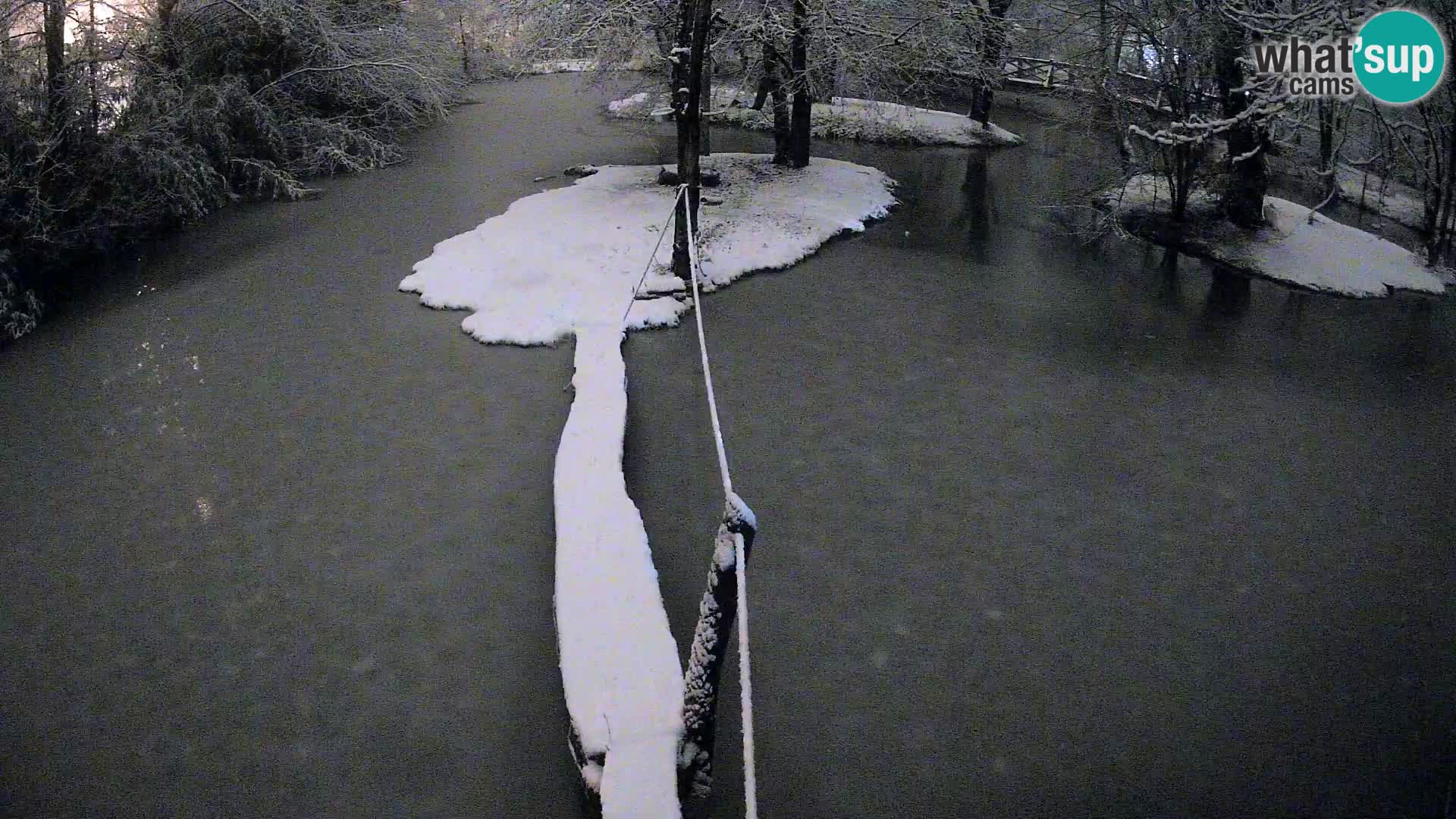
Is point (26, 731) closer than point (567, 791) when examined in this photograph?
No

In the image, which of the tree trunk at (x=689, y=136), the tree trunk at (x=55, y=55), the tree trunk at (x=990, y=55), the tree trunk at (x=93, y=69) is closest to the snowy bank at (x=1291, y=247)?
the tree trunk at (x=990, y=55)

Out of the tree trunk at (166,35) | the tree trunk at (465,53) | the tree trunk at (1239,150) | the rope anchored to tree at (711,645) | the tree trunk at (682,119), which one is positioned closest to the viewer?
the rope anchored to tree at (711,645)

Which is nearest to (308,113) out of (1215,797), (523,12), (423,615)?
(523,12)

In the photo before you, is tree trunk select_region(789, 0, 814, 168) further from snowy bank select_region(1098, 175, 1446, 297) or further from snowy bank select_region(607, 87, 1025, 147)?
snowy bank select_region(1098, 175, 1446, 297)

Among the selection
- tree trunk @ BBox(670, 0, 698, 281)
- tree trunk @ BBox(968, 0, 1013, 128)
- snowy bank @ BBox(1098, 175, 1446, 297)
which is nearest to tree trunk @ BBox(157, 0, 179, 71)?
tree trunk @ BBox(670, 0, 698, 281)

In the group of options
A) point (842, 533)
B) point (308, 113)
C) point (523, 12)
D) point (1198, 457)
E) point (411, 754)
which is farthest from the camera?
point (308, 113)

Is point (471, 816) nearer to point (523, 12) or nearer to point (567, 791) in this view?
point (567, 791)

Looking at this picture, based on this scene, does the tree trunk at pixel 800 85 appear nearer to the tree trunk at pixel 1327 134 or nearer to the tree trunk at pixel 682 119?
the tree trunk at pixel 682 119
